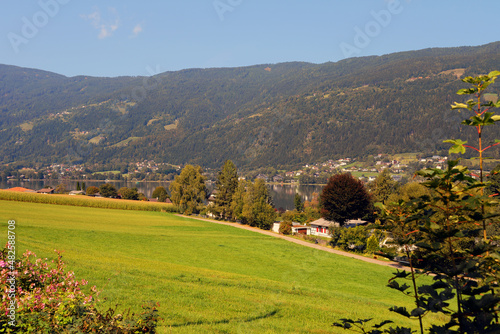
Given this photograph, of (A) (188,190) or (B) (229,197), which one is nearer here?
(B) (229,197)

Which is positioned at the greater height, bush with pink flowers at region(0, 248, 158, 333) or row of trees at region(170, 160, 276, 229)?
bush with pink flowers at region(0, 248, 158, 333)

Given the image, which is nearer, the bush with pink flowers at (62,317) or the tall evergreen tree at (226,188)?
the bush with pink flowers at (62,317)

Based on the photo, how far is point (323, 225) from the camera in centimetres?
6725

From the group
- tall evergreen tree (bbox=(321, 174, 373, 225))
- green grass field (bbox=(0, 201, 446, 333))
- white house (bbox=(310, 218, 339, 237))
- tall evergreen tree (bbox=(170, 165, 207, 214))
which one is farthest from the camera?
tall evergreen tree (bbox=(170, 165, 207, 214))

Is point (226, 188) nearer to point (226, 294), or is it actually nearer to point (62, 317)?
point (226, 294)

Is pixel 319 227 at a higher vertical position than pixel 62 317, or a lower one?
lower

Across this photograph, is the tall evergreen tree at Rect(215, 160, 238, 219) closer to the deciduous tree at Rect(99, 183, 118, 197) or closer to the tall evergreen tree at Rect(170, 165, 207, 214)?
the tall evergreen tree at Rect(170, 165, 207, 214)

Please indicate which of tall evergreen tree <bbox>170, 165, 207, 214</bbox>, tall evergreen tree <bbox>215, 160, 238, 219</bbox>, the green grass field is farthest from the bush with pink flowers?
tall evergreen tree <bbox>170, 165, 207, 214</bbox>

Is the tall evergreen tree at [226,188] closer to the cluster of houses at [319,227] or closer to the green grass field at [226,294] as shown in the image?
the cluster of houses at [319,227]

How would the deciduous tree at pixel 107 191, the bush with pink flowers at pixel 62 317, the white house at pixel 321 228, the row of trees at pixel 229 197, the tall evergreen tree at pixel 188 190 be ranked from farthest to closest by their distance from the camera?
the deciduous tree at pixel 107 191 < the tall evergreen tree at pixel 188 190 < the row of trees at pixel 229 197 < the white house at pixel 321 228 < the bush with pink flowers at pixel 62 317

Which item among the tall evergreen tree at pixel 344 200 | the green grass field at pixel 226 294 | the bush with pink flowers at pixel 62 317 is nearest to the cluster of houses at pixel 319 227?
the tall evergreen tree at pixel 344 200

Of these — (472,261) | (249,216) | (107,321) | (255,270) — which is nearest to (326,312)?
(107,321)

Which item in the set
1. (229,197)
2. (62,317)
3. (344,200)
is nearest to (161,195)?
(229,197)

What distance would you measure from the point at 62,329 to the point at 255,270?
1971 centimetres
